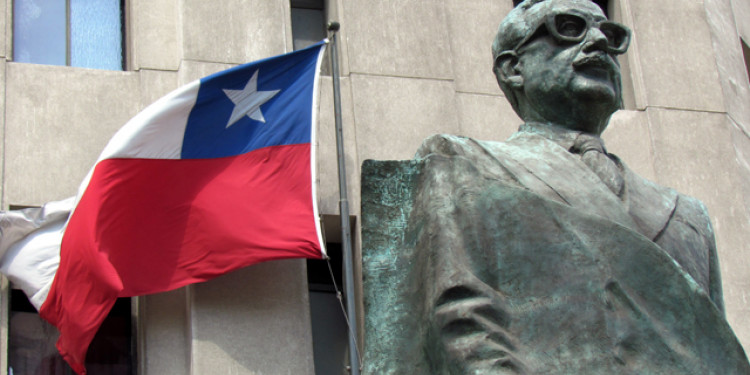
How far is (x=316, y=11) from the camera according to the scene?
14.5 meters

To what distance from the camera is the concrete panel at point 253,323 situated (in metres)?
12.1

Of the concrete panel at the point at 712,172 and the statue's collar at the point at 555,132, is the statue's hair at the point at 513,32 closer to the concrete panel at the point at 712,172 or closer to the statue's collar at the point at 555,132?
the statue's collar at the point at 555,132

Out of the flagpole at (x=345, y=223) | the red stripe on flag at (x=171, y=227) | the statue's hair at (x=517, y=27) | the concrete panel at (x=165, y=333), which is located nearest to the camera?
the statue's hair at (x=517, y=27)

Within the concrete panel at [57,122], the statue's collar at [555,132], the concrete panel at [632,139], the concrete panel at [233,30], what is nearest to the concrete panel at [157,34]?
the concrete panel at [233,30]

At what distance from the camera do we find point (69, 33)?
13844mm

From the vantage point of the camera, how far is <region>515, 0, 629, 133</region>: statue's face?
19.2ft

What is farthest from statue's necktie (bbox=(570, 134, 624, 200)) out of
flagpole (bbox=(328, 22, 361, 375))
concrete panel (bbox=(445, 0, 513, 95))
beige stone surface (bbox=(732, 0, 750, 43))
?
beige stone surface (bbox=(732, 0, 750, 43))

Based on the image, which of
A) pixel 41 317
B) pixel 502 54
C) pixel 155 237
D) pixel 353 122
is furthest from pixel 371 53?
pixel 502 54

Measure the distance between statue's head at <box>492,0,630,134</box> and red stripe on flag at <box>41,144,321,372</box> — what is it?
6125mm

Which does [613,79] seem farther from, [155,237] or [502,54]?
[155,237]

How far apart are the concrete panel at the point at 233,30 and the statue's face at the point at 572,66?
7.66 m

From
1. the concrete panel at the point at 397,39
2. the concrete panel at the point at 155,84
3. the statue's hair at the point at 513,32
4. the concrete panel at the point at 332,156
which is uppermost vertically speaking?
the concrete panel at the point at 397,39

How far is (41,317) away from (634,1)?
6755mm

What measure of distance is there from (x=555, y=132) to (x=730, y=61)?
34.0 feet
